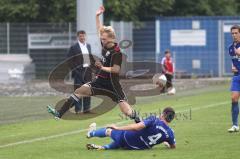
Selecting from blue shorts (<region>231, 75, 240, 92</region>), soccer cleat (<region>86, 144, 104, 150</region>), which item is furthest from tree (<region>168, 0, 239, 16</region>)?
soccer cleat (<region>86, 144, 104, 150</region>)

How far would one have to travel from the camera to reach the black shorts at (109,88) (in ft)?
50.7

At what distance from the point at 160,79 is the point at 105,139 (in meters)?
17.0

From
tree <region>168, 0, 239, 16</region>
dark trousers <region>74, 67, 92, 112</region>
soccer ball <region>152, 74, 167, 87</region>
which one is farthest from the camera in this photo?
tree <region>168, 0, 239, 16</region>

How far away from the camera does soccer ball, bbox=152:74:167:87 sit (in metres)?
32.4

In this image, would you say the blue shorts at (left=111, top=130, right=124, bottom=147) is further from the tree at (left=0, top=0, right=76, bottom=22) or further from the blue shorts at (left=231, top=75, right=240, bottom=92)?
the tree at (left=0, top=0, right=76, bottom=22)

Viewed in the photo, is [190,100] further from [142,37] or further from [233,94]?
[142,37]

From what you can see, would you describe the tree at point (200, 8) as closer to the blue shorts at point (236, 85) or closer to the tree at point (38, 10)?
the tree at point (38, 10)

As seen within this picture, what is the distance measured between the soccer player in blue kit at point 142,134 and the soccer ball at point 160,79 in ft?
59.2

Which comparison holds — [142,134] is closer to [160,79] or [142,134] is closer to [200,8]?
[160,79]

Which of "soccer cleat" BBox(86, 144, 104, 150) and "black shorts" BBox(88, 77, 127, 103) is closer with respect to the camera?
"soccer cleat" BBox(86, 144, 104, 150)

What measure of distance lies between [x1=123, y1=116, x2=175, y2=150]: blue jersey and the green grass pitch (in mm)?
197

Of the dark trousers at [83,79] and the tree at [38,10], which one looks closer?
the dark trousers at [83,79]

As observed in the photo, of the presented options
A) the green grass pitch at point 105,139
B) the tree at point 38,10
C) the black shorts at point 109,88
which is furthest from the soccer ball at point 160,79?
the black shorts at point 109,88

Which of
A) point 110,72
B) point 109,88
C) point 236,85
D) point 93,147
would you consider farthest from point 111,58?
point 236,85
